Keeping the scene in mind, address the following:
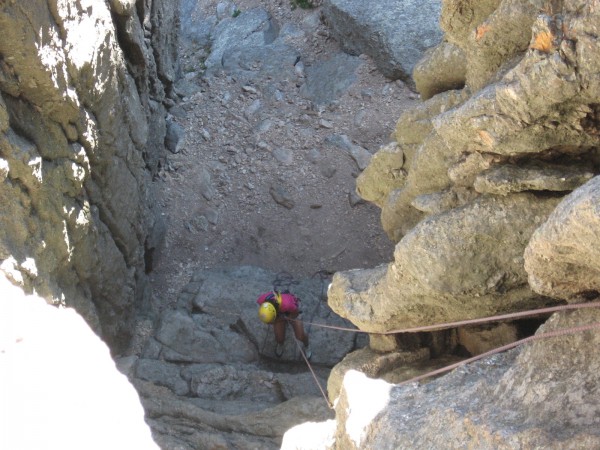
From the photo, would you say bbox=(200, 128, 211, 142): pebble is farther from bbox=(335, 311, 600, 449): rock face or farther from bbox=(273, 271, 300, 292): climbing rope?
bbox=(335, 311, 600, 449): rock face

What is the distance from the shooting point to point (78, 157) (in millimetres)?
9500

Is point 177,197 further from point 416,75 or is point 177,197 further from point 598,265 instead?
point 598,265

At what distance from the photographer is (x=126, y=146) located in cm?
1150

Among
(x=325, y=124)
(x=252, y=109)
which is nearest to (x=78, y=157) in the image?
(x=252, y=109)

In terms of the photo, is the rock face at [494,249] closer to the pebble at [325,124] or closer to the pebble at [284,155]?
the pebble at [284,155]

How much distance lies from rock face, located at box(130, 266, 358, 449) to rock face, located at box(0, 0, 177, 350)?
940 mm

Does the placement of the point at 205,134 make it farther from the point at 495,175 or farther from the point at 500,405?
the point at 500,405

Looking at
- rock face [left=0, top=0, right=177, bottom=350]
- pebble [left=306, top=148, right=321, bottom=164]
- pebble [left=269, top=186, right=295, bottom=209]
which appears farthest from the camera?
pebble [left=306, top=148, right=321, bottom=164]

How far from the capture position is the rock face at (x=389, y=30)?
56.5ft

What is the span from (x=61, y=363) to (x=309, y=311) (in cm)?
901

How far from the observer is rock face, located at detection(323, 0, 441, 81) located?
17.2 m

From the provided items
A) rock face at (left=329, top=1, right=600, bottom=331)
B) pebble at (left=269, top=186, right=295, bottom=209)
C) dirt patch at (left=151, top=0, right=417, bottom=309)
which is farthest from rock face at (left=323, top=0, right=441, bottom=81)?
rock face at (left=329, top=1, right=600, bottom=331)

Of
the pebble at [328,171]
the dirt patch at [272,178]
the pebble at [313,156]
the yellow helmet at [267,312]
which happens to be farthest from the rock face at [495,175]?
the pebble at [313,156]

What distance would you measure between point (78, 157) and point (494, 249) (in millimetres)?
5766
